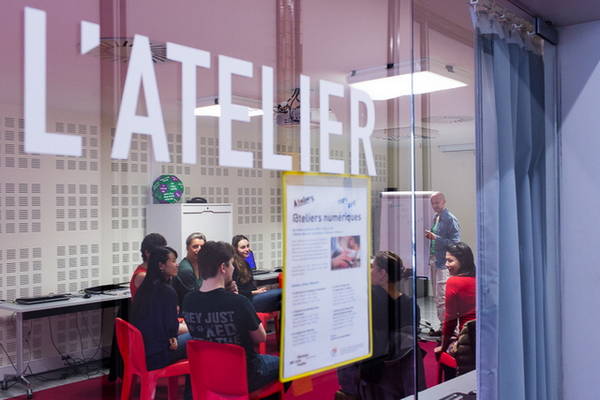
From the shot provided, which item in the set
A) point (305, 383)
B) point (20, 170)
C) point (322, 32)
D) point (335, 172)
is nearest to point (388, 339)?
point (305, 383)

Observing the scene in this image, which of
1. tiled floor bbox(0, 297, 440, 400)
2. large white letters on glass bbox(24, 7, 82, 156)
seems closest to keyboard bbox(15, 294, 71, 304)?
tiled floor bbox(0, 297, 440, 400)

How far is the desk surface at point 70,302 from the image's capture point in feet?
13.2

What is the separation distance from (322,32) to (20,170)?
9.81 ft

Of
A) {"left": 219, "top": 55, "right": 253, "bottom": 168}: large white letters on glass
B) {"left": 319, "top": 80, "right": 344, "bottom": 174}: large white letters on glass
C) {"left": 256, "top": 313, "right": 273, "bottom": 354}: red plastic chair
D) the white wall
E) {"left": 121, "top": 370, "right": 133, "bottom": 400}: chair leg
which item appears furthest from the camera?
{"left": 121, "top": 370, "right": 133, "bottom": 400}: chair leg

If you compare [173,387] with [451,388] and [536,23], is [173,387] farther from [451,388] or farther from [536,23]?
[536,23]

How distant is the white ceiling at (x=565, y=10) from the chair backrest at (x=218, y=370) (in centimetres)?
151

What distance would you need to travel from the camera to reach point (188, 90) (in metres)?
1.05

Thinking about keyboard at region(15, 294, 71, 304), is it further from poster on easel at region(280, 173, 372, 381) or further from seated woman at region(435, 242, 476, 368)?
poster on easel at region(280, 173, 372, 381)

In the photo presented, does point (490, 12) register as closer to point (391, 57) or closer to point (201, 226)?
point (391, 57)

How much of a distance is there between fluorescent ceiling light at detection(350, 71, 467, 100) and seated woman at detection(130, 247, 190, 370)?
150 centimetres

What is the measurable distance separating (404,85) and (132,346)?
2.14 metres

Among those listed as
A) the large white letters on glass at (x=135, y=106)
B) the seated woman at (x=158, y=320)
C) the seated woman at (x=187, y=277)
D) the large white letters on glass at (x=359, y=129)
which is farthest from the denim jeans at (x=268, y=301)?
the seated woman at (x=158, y=320)

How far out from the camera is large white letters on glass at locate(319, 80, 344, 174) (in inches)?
49.2

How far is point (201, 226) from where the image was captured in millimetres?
4703
